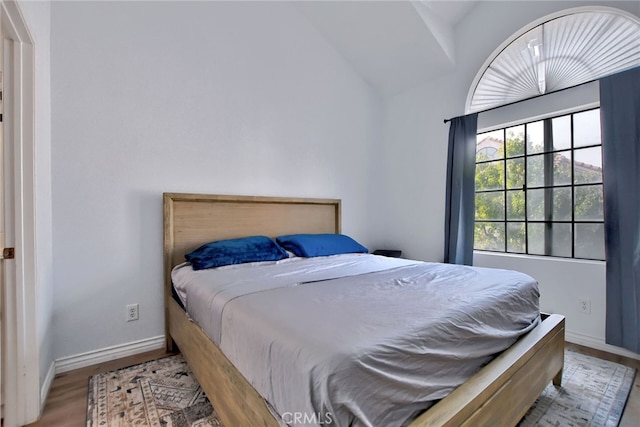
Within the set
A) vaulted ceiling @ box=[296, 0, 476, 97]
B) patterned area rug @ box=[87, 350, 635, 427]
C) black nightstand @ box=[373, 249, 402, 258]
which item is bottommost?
patterned area rug @ box=[87, 350, 635, 427]

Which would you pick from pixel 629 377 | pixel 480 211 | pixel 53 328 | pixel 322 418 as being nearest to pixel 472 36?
pixel 480 211

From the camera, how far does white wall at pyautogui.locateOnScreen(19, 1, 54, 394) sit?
1.52 metres

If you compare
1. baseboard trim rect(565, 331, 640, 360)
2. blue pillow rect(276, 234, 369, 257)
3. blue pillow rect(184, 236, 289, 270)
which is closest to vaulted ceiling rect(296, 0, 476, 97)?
blue pillow rect(276, 234, 369, 257)

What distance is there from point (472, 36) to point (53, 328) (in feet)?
13.8

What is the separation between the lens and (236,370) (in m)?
1.16

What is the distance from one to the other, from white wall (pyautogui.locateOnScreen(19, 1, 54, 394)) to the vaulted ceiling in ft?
7.43

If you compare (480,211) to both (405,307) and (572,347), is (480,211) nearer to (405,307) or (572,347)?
(572,347)

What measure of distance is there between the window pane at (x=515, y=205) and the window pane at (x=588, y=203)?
389mm

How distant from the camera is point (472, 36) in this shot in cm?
301

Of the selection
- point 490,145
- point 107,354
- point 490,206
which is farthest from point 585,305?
point 107,354

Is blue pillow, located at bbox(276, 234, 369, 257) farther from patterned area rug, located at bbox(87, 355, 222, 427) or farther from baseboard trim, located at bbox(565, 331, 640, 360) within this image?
baseboard trim, located at bbox(565, 331, 640, 360)

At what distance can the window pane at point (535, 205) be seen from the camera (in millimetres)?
2676

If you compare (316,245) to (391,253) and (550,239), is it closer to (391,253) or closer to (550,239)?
(391,253)

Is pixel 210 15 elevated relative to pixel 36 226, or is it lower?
elevated
